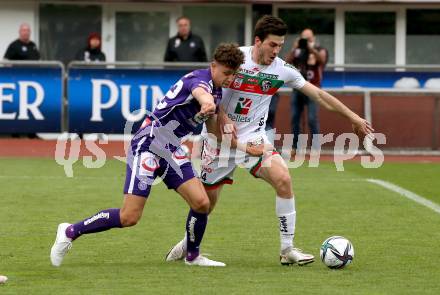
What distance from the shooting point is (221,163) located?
9453mm

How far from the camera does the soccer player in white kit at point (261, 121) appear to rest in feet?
30.3

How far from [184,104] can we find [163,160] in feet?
1.50

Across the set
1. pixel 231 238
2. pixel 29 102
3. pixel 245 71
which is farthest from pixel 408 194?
pixel 29 102

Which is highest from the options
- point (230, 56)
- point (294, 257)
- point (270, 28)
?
point (270, 28)

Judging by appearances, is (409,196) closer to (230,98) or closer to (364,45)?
(230,98)

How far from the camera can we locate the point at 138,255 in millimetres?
9578

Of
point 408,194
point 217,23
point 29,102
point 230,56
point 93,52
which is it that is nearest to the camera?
point 230,56

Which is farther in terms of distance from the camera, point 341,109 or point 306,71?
point 306,71

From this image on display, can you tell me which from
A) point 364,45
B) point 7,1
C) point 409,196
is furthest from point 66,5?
point 409,196

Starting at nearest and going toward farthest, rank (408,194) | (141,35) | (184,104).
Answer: (184,104), (408,194), (141,35)

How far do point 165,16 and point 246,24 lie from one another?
1.71 meters

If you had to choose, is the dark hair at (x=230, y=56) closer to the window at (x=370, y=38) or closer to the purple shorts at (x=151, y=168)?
the purple shorts at (x=151, y=168)

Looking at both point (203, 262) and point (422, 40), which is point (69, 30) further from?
point (203, 262)

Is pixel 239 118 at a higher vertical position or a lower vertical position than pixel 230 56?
lower
